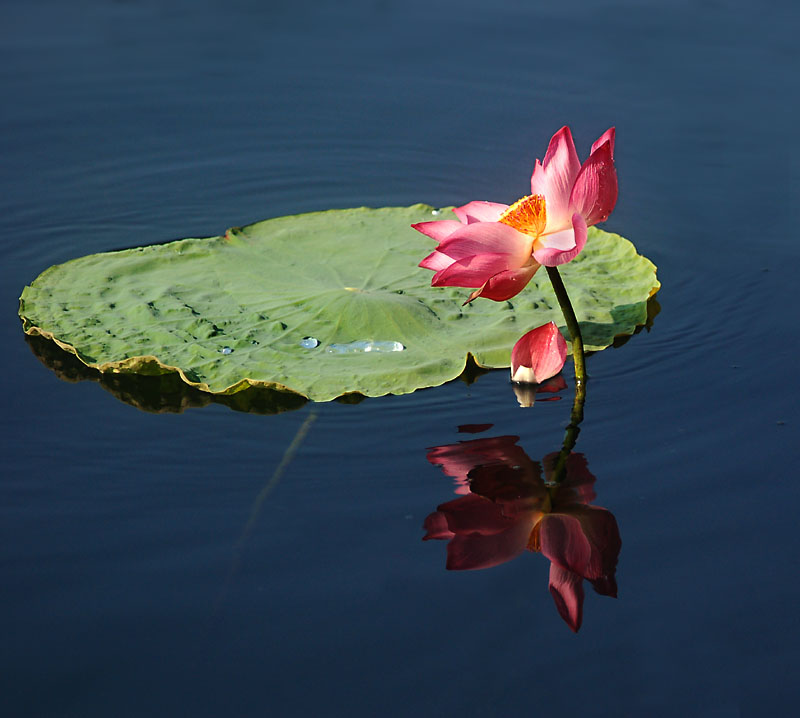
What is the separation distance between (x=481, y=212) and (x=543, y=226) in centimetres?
22

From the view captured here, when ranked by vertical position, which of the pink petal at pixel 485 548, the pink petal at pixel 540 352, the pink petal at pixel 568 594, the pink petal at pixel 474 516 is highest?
the pink petal at pixel 540 352

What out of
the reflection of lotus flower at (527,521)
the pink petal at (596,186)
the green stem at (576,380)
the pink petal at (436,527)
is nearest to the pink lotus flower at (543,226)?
the pink petal at (596,186)

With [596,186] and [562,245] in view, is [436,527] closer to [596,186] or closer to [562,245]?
[562,245]

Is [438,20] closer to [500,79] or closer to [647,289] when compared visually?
[500,79]

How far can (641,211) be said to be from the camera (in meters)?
3.58

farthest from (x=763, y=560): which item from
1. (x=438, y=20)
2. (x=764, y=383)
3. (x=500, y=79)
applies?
(x=438, y=20)

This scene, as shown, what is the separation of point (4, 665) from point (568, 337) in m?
1.67

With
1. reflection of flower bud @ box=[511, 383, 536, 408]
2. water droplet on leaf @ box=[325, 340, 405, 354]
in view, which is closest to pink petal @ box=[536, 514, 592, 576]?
reflection of flower bud @ box=[511, 383, 536, 408]

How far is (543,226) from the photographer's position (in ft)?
7.48

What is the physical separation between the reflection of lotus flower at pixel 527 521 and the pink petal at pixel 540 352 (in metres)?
0.28

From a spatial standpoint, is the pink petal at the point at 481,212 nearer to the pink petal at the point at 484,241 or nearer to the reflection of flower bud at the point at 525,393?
the pink petal at the point at 484,241

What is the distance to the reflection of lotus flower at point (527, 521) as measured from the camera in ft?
6.21

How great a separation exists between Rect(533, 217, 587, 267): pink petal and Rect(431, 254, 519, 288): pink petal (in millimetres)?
81

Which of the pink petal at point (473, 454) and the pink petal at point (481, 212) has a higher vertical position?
the pink petal at point (481, 212)
